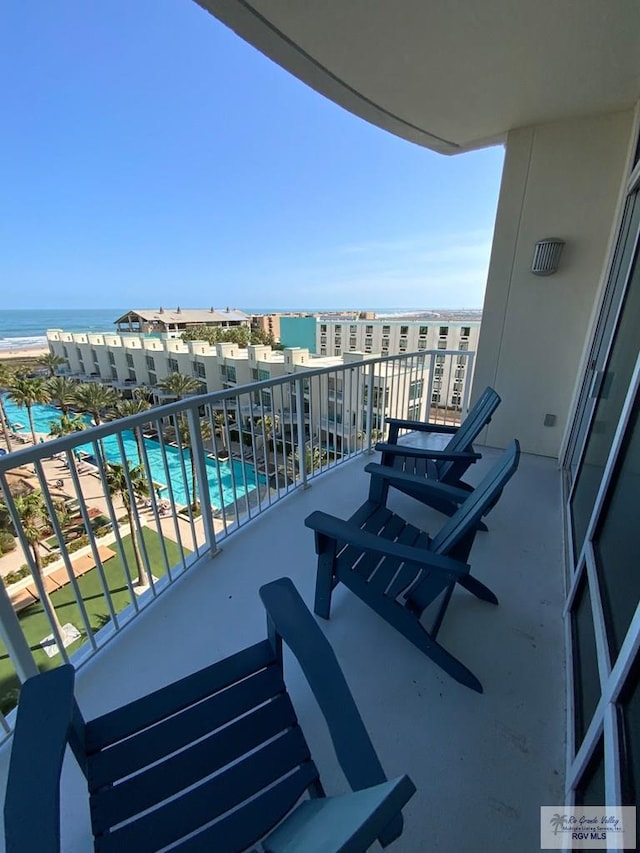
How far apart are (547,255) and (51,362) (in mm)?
31671

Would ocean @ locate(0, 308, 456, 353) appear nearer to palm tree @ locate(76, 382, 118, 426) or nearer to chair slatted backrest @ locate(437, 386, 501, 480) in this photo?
palm tree @ locate(76, 382, 118, 426)

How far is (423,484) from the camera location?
1.79 metres

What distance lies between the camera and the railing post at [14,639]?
113 cm

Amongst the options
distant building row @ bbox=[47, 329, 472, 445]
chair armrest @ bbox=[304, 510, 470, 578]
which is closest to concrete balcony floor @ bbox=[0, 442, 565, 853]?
chair armrest @ bbox=[304, 510, 470, 578]

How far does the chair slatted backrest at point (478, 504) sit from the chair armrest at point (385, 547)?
0.09m

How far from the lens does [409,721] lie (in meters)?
1.24

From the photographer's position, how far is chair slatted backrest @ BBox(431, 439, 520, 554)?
4.36 ft

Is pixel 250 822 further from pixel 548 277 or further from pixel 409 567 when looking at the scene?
pixel 548 277

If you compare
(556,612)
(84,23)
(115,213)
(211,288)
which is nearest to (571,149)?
(556,612)

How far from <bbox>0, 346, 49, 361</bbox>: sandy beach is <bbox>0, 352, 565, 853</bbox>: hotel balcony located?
36324mm

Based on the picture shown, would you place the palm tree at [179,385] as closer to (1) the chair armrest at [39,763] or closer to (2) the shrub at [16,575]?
(2) the shrub at [16,575]

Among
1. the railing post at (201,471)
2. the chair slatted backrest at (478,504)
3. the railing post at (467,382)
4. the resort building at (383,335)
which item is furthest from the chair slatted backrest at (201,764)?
the resort building at (383,335)

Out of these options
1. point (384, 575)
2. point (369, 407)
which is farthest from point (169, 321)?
point (384, 575)

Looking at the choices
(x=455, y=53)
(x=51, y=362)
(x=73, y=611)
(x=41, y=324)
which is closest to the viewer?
(x=455, y=53)
